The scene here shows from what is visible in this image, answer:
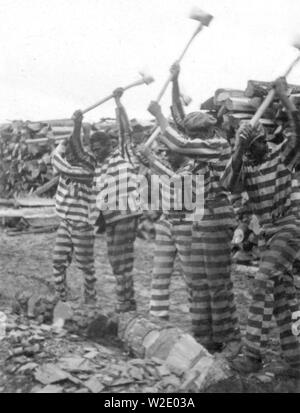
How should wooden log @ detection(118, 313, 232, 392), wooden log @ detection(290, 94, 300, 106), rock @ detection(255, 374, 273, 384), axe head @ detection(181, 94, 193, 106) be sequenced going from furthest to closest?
wooden log @ detection(290, 94, 300, 106) < axe head @ detection(181, 94, 193, 106) < rock @ detection(255, 374, 273, 384) < wooden log @ detection(118, 313, 232, 392)

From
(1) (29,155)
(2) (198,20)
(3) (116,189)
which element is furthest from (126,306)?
(1) (29,155)

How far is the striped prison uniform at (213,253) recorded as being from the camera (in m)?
4.96

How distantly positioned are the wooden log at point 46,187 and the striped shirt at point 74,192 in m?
6.03

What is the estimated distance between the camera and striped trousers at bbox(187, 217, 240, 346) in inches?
196

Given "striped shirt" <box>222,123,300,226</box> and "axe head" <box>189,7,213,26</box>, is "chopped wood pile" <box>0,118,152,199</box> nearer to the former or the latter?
"axe head" <box>189,7,213,26</box>

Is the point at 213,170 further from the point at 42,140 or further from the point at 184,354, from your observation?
the point at 42,140

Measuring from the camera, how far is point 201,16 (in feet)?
19.4

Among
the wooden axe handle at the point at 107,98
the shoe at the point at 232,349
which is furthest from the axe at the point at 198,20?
the shoe at the point at 232,349

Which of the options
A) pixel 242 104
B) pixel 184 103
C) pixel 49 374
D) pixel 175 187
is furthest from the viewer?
pixel 242 104

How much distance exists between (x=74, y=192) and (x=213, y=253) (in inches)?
89.6

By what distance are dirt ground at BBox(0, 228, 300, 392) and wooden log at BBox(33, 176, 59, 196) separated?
4.41 ft
